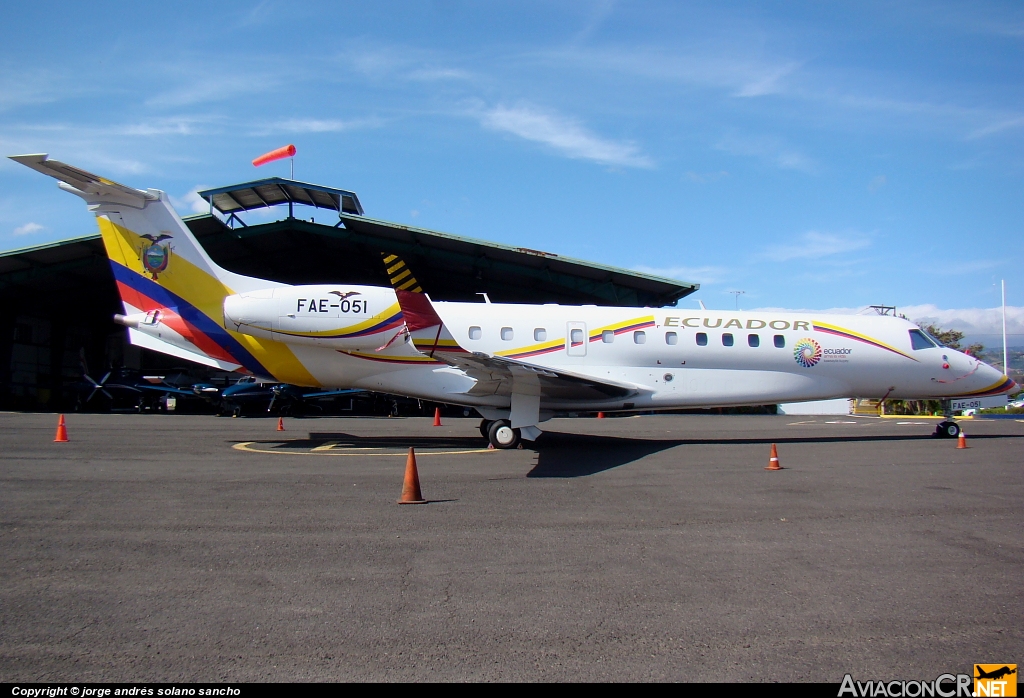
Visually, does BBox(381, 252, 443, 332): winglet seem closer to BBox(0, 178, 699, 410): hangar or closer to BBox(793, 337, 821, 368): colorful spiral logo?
BBox(793, 337, 821, 368): colorful spiral logo

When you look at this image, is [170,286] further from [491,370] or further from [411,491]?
[411,491]

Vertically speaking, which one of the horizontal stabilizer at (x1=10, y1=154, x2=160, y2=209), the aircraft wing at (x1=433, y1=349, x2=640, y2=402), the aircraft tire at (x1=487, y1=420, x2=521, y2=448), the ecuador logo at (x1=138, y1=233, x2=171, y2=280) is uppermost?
the horizontal stabilizer at (x1=10, y1=154, x2=160, y2=209)

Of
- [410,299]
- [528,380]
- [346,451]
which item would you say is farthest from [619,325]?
[346,451]

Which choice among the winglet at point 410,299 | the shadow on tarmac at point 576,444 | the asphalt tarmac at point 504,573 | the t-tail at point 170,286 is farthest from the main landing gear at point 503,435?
the t-tail at point 170,286

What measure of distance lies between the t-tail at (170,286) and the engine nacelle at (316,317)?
1.58 ft

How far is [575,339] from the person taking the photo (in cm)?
1688

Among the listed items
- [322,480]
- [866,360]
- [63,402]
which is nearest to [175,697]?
[322,480]

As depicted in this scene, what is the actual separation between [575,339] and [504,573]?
1122 centimetres

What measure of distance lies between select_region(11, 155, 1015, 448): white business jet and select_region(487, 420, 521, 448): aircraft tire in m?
0.02

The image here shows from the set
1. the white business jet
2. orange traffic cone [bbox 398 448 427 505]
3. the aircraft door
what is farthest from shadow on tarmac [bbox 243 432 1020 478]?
orange traffic cone [bbox 398 448 427 505]

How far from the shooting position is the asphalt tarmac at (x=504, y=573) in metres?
4.20

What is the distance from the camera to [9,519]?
25.3 feet

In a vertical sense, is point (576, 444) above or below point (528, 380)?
below

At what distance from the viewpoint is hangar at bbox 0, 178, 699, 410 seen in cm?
2930
